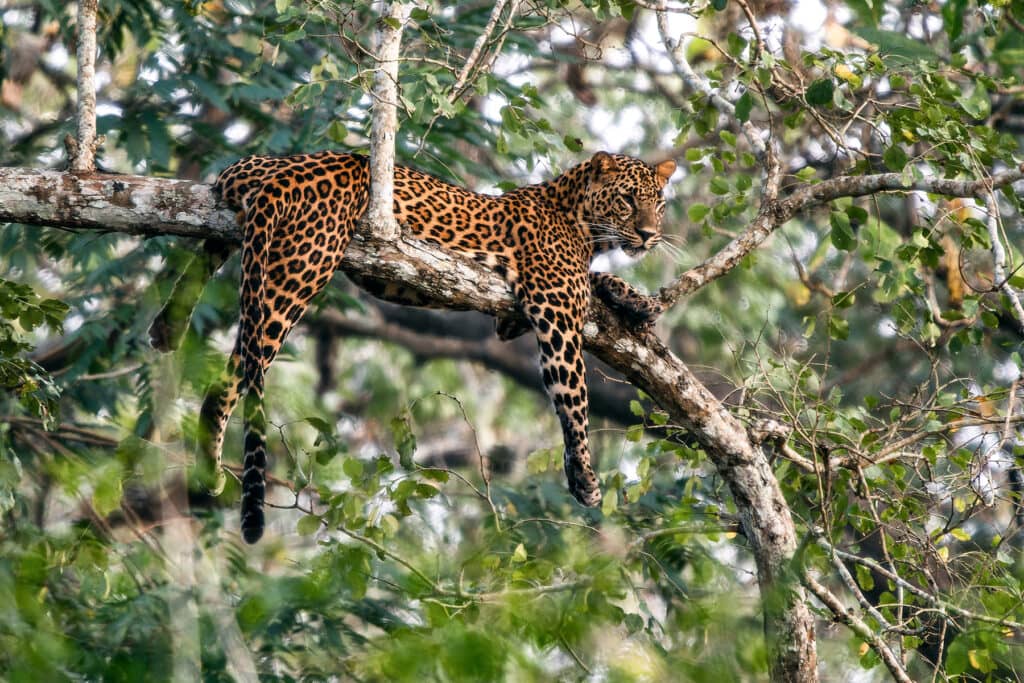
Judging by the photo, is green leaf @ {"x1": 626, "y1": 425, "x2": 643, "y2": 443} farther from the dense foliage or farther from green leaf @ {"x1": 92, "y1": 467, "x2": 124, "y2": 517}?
green leaf @ {"x1": 92, "y1": 467, "x2": 124, "y2": 517}

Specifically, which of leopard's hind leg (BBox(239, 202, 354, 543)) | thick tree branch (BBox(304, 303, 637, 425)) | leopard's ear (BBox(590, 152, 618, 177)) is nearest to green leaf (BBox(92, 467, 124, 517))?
leopard's hind leg (BBox(239, 202, 354, 543))

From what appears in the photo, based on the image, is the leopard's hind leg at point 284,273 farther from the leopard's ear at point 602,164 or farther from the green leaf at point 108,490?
the green leaf at point 108,490

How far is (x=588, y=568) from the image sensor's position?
168 inches

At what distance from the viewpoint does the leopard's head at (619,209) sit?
319 inches

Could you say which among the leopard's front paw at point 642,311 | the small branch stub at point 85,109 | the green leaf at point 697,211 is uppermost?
the small branch stub at point 85,109

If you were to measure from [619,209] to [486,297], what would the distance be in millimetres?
1856

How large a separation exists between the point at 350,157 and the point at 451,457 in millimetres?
8521

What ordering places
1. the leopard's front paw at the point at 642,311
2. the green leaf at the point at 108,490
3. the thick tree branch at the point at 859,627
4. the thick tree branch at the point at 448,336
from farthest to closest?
the thick tree branch at the point at 448,336, the leopard's front paw at the point at 642,311, the thick tree branch at the point at 859,627, the green leaf at the point at 108,490

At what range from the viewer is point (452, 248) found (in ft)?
22.8

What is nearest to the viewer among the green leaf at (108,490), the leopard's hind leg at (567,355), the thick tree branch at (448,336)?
the green leaf at (108,490)

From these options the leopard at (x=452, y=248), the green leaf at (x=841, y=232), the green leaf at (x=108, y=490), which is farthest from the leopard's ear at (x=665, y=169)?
the green leaf at (x=108, y=490)

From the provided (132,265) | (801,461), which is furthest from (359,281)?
(132,265)

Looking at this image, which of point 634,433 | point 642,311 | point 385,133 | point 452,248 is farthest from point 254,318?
point 634,433

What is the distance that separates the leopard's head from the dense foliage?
42 centimetres
